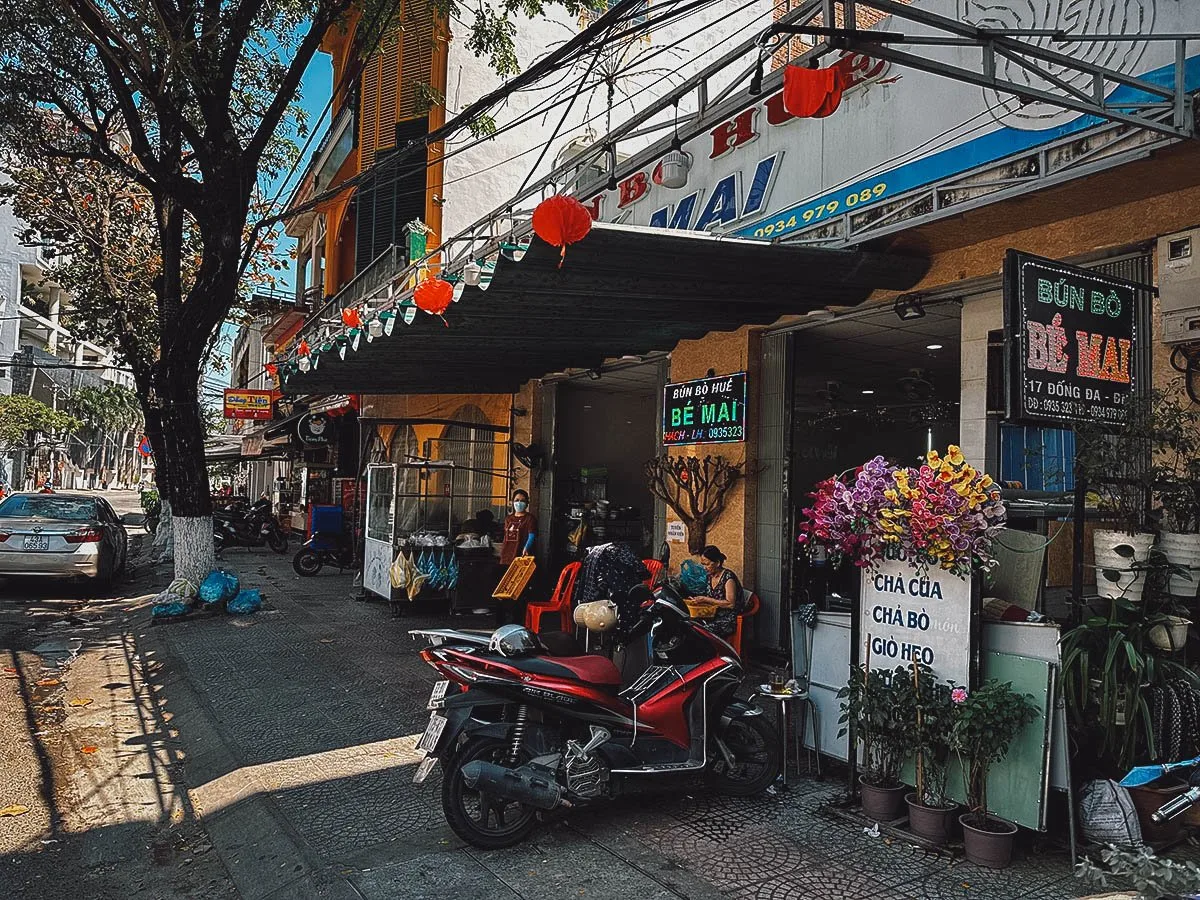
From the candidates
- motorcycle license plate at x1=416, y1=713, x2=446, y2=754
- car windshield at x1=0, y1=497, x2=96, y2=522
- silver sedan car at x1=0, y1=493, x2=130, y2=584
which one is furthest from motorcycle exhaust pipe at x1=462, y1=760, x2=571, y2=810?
car windshield at x1=0, y1=497, x2=96, y2=522

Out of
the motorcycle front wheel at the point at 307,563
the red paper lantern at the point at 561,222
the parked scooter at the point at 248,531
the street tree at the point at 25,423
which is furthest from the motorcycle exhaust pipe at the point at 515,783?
the street tree at the point at 25,423

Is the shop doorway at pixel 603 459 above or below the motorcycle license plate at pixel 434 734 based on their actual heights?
above

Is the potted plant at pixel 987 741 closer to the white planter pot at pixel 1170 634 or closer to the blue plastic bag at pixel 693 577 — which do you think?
the white planter pot at pixel 1170 634

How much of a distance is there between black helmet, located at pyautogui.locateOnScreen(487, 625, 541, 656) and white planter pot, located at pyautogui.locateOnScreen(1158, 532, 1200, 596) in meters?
3.23

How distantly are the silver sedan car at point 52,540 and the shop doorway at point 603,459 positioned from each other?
260 inches

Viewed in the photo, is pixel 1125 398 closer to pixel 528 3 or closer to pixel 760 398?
pixel 760 398

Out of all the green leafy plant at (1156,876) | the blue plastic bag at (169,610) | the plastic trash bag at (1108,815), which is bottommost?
the blue plastic bag at (169,610)

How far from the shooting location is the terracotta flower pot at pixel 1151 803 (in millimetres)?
3861

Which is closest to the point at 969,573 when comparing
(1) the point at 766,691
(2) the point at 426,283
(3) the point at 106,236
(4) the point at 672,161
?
(1) the point at 766,691

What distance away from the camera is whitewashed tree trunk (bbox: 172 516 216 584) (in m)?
11.0

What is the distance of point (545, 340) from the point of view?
926cm

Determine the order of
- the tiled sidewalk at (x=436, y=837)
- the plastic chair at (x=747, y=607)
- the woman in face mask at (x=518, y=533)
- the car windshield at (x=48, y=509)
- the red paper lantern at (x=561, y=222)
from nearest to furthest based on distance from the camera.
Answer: the tiled sidewalk at (x=436, y=837), the red paper lantern at (x=561, y=222), the plastic chair at (x=747, y=607), the woman in face mask at (x=518, y=533), the car windshield at (x=48, y=509)

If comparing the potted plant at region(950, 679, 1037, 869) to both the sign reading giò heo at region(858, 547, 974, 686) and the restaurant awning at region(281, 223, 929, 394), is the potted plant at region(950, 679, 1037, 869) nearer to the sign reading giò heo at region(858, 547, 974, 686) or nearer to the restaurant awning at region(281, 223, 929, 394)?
the sign reading giò heo at region(858, 547, 974, 686)

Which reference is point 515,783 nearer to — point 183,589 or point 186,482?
point 183,589
